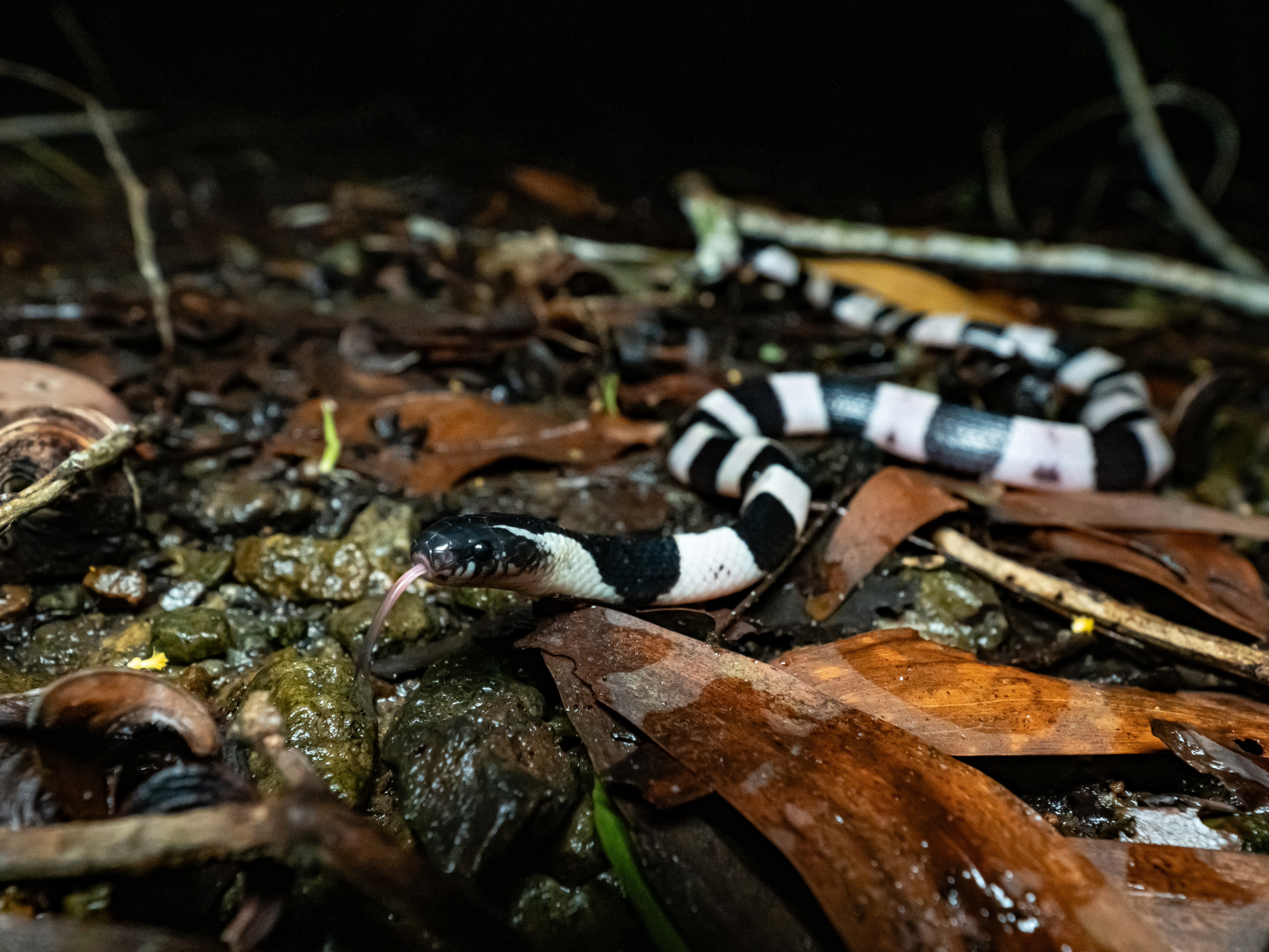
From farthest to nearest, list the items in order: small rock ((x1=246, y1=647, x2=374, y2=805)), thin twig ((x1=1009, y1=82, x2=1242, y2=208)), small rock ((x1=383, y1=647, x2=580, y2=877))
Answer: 1. thin twig ((x1=1009, y1=82, x2=1242, y2=208))
2. small rock ((x1=246, y1=647, x2=374, y2=805))
3. small rock ((x1=383, y1=647, x2=580, y2=877))

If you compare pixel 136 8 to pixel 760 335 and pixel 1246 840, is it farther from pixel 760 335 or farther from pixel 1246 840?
pixel 1246 840

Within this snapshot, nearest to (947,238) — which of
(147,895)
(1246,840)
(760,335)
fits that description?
(760,335)

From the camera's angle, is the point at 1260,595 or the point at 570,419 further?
the point at 570,419

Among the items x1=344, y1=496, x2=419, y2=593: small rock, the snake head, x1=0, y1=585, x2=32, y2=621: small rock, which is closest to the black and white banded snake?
the snake head

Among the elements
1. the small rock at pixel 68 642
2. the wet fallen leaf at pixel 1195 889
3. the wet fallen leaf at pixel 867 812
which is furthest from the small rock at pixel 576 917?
the small rock at pixel 68 642

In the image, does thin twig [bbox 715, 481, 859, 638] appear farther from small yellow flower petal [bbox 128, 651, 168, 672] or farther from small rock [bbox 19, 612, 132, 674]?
small rock [bbox 19, 612, 132, 674]

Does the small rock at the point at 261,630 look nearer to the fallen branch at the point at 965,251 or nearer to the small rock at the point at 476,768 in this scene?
the small rock at the point at 476,768
